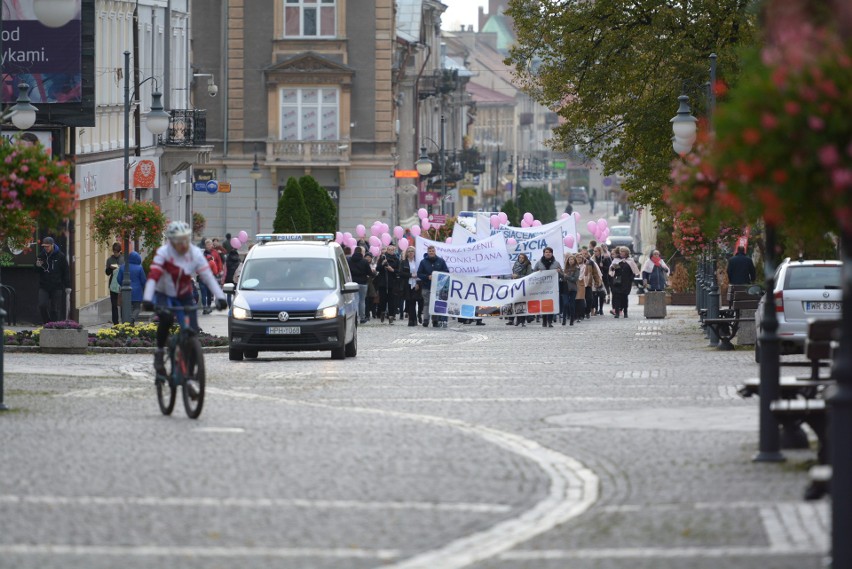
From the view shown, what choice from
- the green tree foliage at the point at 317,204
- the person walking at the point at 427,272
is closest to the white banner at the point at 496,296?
the person walking at the point at 427,272

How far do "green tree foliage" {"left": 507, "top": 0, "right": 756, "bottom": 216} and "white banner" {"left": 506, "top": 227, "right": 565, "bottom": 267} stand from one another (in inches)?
217

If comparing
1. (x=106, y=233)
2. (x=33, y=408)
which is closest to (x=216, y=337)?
(x=106, y=233)

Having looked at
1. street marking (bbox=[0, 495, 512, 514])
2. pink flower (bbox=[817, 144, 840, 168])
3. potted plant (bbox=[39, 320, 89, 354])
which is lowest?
street marking (bbox=[0, 495, 512, 514])

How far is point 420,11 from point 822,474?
294ft

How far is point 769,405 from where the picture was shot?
1267 centimetres

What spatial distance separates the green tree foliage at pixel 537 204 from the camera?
401 ft

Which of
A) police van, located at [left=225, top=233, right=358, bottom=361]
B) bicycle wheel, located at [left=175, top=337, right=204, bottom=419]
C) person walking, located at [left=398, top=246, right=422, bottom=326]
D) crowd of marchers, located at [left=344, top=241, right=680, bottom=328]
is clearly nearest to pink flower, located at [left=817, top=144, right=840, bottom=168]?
bicycle wheel, located at [left=175, top=337, right=204, bottom=419]

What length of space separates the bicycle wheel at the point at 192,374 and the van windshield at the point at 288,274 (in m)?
10.3

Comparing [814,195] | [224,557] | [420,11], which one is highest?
[420,11]

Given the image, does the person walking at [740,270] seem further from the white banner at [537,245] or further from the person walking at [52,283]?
the person walking at [52,283]

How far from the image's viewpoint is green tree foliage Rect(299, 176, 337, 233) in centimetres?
6506

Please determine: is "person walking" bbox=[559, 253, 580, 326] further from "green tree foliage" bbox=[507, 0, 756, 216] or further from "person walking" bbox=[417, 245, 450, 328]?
"green tree foliage" bbox=[507, 0, 756, 216]

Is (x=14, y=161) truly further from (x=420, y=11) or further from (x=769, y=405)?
(x=420, y=11)

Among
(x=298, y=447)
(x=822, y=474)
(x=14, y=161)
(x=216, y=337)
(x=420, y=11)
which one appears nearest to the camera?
(x=822, y=474)
